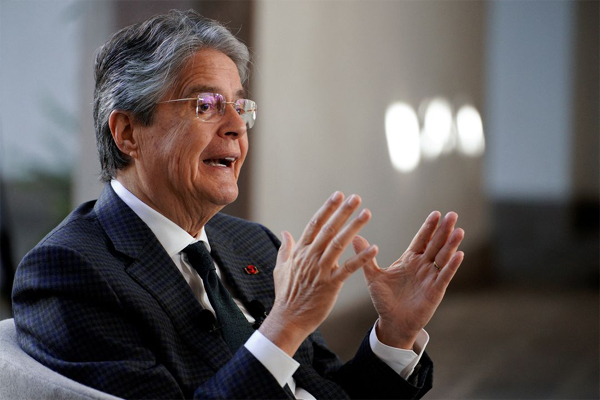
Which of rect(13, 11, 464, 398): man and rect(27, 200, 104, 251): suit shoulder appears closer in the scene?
rect(13, 11, 464, 398): man

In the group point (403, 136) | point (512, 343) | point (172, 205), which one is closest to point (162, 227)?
point (172, 205)

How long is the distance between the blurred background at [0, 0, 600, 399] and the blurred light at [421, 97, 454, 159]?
2 cm

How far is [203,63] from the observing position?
1.61m

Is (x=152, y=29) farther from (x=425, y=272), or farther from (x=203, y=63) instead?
(x=425, y=272)

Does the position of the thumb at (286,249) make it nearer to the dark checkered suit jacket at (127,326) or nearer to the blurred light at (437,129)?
the dark checkered suit jacket at (127,326)

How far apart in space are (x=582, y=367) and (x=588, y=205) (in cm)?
165

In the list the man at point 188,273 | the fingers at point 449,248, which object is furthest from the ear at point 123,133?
the fingers at point 449,248

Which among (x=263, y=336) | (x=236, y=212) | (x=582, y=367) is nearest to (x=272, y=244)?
(x=263, y=336)

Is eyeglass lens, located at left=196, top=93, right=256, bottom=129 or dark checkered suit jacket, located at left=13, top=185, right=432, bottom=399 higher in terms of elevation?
eyeglass lens, located at left=196, top=93, right=256, bottom=129

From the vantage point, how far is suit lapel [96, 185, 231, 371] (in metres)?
1.46

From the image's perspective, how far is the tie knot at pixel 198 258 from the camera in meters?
1.59

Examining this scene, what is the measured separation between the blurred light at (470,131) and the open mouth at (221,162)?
4.17 metres

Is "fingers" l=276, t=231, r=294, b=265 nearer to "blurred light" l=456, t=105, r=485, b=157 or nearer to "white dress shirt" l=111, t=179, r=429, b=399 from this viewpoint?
"white dress shirt" l=111, t=179, r=429, b=399

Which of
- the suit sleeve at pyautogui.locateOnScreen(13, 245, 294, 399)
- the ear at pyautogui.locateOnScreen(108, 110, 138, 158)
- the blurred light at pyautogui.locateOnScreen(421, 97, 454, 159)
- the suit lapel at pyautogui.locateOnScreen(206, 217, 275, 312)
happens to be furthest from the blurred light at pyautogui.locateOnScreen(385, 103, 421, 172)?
the suit sleeve at pyautogui.locateOnScreen(13, 245, 294, 399)
